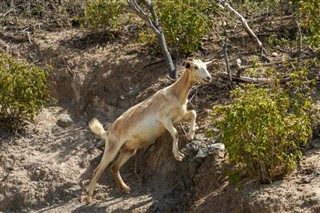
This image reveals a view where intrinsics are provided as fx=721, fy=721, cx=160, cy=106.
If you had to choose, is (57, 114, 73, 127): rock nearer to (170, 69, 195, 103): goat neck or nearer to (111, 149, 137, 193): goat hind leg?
(111, 149, 137, 193): goat hind leg

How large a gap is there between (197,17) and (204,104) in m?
1.49

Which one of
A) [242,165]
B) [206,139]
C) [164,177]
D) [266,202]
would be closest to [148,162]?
[164,177]

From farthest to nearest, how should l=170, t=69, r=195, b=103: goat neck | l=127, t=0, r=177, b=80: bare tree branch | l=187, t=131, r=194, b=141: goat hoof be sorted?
1. l=127, t=0, r=177, b=80: bare tree branch
2. l=170, t=69, r=195, b=103: goat neck
3. l=187, t=131, r=194, b=141: goat hoof

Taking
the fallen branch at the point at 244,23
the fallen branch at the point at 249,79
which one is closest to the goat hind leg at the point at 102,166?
the fallen branch at the point at 249,79

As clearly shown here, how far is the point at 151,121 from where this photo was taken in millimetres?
9031

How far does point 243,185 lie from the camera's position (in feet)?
25.0

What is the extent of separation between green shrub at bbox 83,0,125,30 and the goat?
113 inches

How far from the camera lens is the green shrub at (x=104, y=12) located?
11.7 m

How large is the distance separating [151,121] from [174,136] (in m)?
0.51

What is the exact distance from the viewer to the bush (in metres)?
7.23

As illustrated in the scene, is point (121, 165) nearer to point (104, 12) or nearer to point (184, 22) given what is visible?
point (184, 22)

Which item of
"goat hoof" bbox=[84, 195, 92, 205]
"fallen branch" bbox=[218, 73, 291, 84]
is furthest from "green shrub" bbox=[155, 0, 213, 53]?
"goat hoof" bbox=[84, 195, 92, 205]

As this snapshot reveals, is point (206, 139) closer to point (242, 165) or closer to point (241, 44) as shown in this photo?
point (242, 165)

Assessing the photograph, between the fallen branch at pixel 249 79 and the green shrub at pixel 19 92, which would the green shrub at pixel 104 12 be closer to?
the green shrub at pixel 19 92
